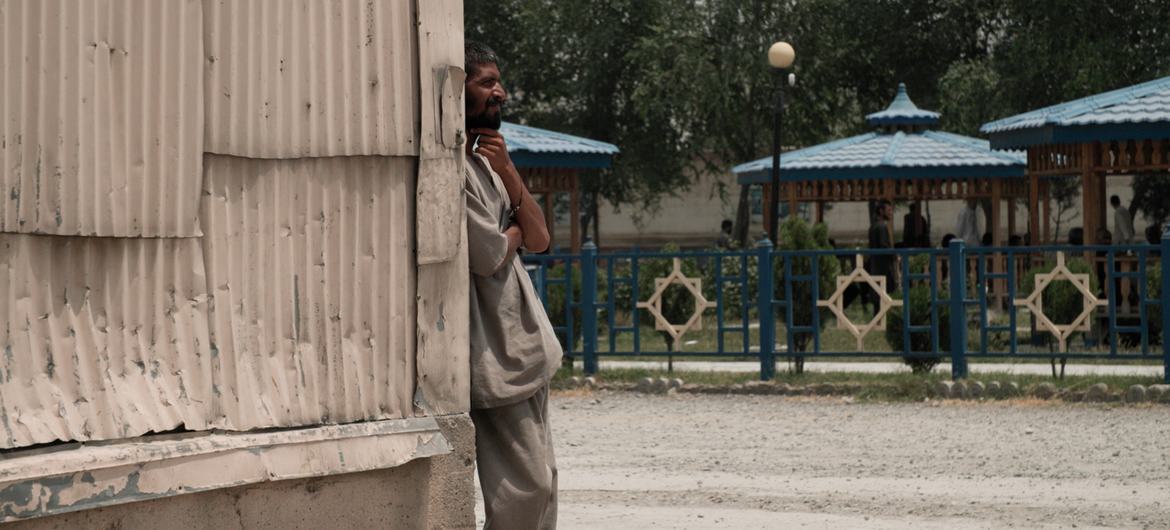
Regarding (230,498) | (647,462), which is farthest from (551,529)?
(647,462)

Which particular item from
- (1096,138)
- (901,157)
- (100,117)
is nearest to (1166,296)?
(1096,138)

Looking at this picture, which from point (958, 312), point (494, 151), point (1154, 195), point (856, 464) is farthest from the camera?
point (1154, 195)

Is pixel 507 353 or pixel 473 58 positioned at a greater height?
pixel 473 58

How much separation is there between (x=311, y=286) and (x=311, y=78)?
0.58 metres

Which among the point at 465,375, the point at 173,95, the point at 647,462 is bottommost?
the point at 647,462

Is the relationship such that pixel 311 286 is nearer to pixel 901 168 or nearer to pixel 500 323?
pixel 500 323

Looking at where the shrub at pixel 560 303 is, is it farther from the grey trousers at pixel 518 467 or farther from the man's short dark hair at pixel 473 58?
the grey trousers at pixel 518 467

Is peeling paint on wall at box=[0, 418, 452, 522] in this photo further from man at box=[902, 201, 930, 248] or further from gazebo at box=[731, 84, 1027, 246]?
man at box=[902, 201, 930, 248]

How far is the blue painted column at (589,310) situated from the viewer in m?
13.4

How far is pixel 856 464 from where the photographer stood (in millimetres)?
8828

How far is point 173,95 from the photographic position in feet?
14.7

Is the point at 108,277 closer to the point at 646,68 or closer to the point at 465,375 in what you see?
the point at 465,375

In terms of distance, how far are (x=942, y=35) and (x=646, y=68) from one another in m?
5.69

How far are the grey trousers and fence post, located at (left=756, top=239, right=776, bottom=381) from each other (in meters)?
8.07
